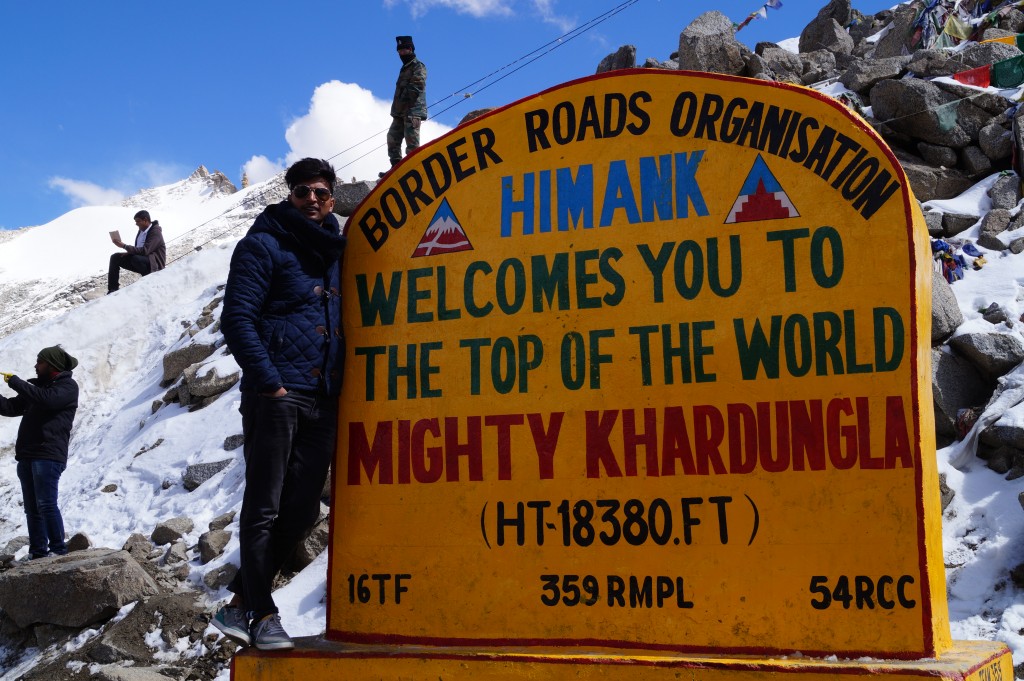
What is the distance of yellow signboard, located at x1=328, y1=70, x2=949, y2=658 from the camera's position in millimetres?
3148

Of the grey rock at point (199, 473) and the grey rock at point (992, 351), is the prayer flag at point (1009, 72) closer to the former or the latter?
the grey rock at point (992, 351)

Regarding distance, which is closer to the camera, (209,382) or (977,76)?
(209,382)

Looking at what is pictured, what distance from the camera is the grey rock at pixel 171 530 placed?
7.38m

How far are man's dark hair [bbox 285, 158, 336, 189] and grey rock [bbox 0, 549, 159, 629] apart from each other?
3816 mm

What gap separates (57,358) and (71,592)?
1.82 meters

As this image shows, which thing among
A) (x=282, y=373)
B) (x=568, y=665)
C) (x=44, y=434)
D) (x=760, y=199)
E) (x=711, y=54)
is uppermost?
(x=711, y=54)

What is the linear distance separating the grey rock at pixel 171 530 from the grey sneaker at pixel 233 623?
416 cm

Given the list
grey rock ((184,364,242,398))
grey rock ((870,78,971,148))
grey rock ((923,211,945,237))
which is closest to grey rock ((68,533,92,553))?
grey rock ((184,364,242,398))

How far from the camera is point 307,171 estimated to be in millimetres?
3848

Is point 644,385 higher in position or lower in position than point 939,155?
lower

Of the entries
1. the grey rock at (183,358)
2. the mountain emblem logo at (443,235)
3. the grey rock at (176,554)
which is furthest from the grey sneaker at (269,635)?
the grey rock at (183,358)

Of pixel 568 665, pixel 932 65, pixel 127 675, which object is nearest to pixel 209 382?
pixel 127 675

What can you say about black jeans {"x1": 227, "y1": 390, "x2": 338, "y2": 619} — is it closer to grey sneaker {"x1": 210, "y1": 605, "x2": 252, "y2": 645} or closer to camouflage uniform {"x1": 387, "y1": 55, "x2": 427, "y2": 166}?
grey sneaker {"x1": 210, "y1": 605, "x2": 252, "y2": 645}

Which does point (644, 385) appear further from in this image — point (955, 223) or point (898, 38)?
point (898, 38)
